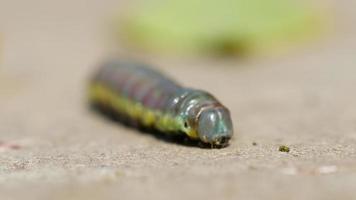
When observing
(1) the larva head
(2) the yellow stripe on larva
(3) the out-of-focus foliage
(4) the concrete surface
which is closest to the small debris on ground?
(4) the concrete surface

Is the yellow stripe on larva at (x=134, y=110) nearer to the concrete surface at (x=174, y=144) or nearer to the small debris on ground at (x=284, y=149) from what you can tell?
the concrete surface at (x=174, y=144)

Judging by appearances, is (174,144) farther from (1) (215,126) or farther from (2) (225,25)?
(2) (225,25)

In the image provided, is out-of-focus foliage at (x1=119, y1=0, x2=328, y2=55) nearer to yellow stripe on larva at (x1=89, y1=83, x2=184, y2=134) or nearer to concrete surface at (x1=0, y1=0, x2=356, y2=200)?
concrete surface at (x1=0, y1=0, x2=356, y2=200)

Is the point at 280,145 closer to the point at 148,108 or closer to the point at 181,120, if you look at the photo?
the point at 181,120

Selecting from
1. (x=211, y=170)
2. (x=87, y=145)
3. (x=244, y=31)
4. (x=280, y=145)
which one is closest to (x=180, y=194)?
(x=211, y=170)

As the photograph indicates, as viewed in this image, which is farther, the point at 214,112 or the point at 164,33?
the point at 164,33
